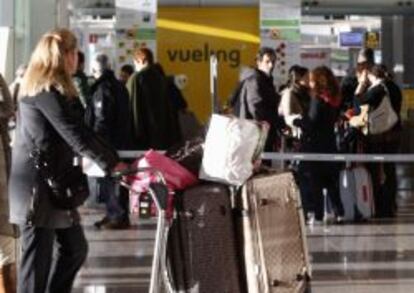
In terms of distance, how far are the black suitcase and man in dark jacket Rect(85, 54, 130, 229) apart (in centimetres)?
520

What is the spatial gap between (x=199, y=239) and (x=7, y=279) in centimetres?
161

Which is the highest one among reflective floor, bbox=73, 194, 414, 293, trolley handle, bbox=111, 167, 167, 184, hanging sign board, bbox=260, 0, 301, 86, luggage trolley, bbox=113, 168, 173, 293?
hanging sign board, bbox=260, 0, 301, 86

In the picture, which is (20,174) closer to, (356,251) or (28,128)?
(28,128)

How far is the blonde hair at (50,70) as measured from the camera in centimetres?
509

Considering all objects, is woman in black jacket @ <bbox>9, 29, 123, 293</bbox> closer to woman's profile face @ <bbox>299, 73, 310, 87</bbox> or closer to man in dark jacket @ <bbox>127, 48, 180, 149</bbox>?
man in dark jacket @ <bbox>127, 48, 180, 149</bbox>

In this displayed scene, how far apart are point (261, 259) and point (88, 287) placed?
8.33 feet

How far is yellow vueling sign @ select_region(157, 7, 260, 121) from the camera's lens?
47.2 feet

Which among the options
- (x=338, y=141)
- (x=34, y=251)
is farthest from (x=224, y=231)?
(x=338, y=141)

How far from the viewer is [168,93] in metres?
10.5

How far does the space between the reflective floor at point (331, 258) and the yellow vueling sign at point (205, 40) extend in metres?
4.18

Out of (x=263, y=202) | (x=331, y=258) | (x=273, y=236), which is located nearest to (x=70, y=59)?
(x=263, y=202)

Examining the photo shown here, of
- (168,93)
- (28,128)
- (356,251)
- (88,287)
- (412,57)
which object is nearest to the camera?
(28,128)

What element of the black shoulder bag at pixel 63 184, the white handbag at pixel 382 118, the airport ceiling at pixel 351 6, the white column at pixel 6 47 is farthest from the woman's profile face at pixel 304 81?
the black shoulder bag at pixel 63 184

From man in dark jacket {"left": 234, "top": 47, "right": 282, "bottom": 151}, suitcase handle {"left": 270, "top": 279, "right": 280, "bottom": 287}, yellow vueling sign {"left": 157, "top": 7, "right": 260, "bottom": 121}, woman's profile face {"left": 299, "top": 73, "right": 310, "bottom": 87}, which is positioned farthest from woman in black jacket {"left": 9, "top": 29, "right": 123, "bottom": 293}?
yellow vueling sign {"left": 157, "top": 7, "right": 260, "bottom": 121}
